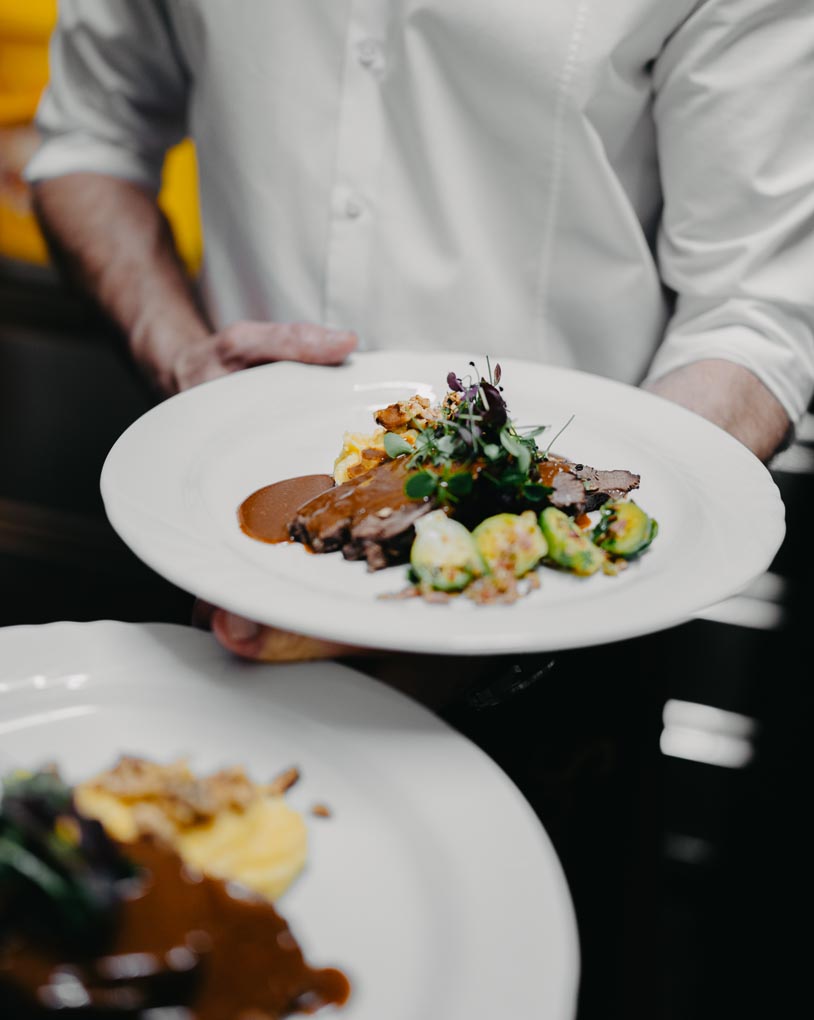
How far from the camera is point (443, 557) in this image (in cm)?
112

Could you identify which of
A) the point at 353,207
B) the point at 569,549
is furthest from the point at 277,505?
the point at 353,207

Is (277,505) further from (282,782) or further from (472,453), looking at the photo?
(282,782)

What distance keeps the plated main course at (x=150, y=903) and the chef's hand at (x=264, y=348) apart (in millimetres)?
898

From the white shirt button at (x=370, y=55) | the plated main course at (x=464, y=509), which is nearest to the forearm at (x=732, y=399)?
the plated main course at (x=464, y=509)

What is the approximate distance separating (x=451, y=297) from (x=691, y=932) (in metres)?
1.28

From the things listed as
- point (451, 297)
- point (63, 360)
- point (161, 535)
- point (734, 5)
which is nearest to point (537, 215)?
point (451, 297)

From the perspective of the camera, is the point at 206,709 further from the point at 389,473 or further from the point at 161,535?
the point at 389,473

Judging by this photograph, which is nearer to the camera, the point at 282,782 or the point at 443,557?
the point at 282,782

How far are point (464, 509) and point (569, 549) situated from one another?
160 millimetres

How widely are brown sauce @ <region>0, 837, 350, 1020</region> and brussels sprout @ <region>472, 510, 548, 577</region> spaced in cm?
50

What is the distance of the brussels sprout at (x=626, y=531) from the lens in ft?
3.88

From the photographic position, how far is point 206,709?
101 centimetres

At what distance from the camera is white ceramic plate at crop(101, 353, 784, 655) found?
98 cm

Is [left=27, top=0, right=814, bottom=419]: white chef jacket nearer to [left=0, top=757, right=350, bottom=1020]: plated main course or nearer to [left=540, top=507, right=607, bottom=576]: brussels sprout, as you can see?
[left=540, top=507, right=607, bottom=576]: brussels sprout
